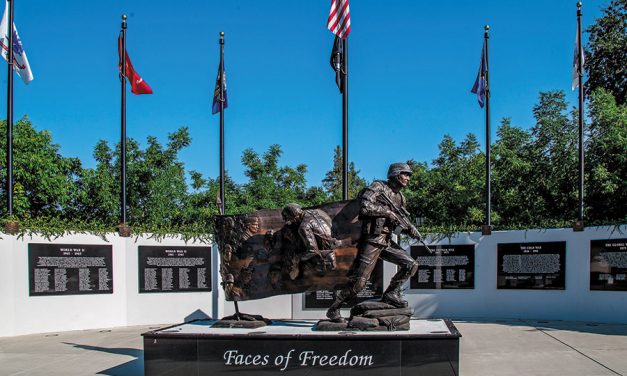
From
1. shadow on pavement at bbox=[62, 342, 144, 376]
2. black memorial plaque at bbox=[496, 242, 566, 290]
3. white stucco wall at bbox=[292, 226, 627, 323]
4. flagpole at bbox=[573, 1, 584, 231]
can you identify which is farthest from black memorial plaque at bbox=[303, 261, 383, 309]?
shadow on pavement at bbox=[62, 342, 144, 376]

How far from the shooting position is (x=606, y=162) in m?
17.6

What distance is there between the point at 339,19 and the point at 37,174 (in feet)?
44.9

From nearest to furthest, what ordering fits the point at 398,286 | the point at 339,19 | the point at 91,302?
the point at 398,286
the point at 339,19
the point at 91,302

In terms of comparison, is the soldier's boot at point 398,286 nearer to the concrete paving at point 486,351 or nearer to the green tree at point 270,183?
the concrete paving at point 486,351

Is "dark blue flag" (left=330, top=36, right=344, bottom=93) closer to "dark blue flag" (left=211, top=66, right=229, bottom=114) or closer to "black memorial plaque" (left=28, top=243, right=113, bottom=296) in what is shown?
"dark blue flag" (left=211, top=66, right=229, bottom=114)

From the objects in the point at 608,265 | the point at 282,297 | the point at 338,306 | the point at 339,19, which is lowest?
the point at 282,297

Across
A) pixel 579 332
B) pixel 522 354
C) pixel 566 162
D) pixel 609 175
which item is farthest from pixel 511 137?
pixel 522 354

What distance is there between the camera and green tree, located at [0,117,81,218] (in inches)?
802

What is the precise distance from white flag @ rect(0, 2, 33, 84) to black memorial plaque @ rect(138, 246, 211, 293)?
4.77 metres

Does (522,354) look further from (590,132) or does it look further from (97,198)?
(97,198)

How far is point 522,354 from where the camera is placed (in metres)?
9.52

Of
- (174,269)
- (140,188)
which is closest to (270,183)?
(140,188)

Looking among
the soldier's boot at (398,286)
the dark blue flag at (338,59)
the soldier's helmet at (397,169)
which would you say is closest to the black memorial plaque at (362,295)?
the dark blue flag at (338,59)

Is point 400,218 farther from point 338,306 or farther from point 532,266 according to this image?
point 532,266
